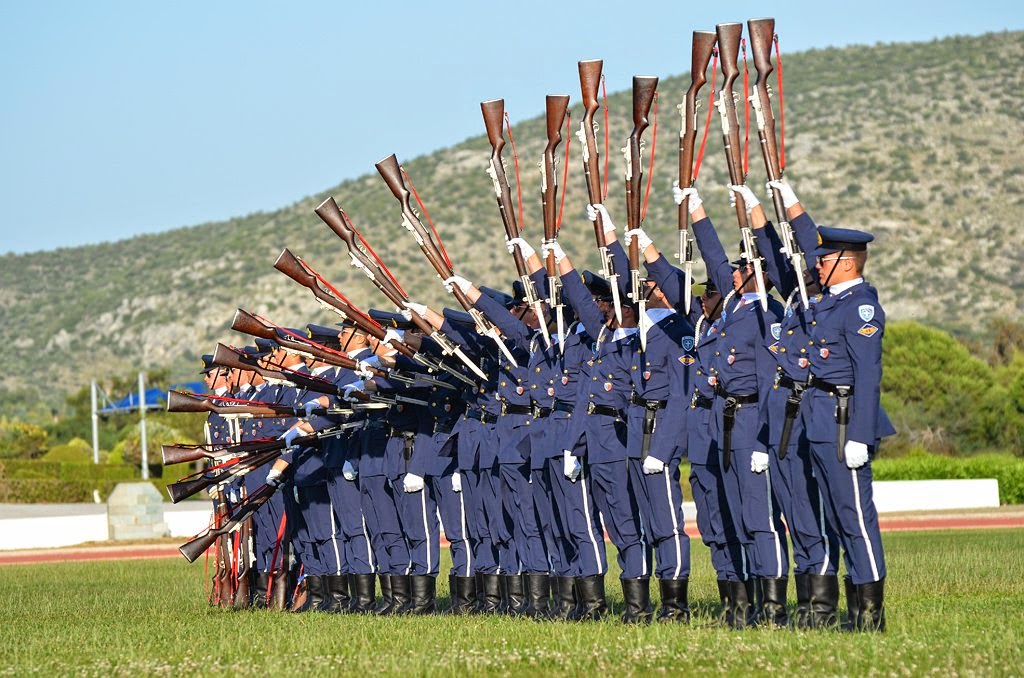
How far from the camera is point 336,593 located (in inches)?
506

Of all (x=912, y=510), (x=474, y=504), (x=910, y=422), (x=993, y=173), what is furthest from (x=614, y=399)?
(x=993, y=173)

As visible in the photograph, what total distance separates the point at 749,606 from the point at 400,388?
348 centimetres

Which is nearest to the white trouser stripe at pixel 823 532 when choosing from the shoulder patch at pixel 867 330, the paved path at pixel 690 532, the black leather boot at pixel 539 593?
the shoulder patch at pixel 867 330

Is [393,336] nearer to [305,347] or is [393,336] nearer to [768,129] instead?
[305,347]

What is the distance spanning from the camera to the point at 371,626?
9961mm

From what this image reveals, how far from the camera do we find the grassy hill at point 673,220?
219 ft

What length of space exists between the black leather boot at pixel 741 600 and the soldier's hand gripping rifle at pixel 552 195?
200 centimetres

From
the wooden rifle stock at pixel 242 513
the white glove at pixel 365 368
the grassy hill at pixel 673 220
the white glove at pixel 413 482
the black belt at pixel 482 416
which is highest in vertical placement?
the grassy hill at pixel 673 220

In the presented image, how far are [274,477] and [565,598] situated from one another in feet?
9.71

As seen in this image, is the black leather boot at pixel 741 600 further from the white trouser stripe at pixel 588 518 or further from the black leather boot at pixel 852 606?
the white trouser stripe at pixel 588 518

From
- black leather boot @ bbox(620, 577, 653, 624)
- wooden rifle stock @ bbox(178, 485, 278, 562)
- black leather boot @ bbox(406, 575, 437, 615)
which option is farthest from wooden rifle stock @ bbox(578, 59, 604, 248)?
wooden rifle stock @ bbox(178, 485, 278, 562)

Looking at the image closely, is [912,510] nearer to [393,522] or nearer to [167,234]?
[393,522]

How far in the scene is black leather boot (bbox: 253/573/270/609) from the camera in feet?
43.2

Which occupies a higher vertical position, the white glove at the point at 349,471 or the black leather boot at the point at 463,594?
the white glove at the point at 349,471
